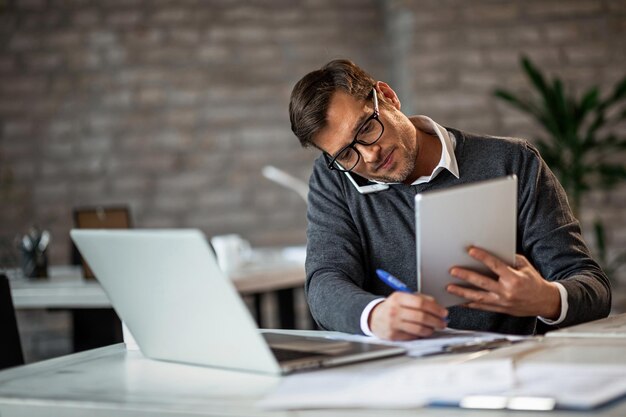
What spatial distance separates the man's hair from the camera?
6.78ft

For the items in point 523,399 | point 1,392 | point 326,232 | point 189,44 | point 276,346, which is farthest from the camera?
point 189,44

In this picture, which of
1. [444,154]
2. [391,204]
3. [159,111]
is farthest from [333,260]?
[159,111]

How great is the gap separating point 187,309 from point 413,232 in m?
0.81

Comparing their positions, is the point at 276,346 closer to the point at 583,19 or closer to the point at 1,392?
the point at 1,392

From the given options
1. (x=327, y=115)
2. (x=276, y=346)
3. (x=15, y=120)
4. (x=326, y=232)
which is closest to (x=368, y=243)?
(x=326, y=232)

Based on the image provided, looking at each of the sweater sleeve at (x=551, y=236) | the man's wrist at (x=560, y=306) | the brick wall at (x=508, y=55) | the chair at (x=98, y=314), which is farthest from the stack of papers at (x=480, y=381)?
the brick wall at (x=508, y=55)

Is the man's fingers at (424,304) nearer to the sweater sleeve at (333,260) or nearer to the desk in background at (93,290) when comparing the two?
the sweater sleeve at (333,260)

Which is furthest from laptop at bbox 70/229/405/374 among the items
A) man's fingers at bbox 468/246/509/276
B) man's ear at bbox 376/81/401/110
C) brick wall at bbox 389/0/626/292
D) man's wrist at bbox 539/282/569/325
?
brick wall at bbox 389/0/626/292

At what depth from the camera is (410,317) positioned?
1640mm

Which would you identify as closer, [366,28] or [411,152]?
[411,152]

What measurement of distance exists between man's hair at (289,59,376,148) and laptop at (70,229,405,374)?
534 millimetres

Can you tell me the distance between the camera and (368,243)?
2238 mm

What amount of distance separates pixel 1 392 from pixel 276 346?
433mm

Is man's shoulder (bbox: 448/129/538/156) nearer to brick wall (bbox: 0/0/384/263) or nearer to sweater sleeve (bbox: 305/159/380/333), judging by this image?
sweater sleeve (bbox: 305/159/380/333)
